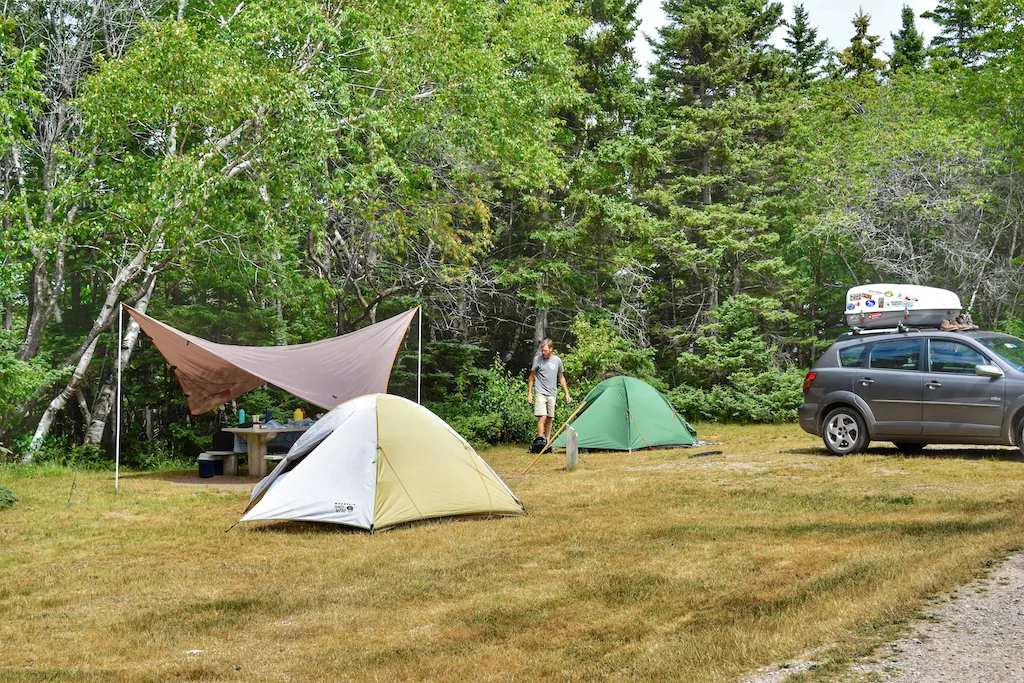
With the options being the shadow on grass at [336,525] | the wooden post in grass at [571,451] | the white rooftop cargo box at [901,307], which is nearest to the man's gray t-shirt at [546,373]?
the wooden post in grass at [571,451]

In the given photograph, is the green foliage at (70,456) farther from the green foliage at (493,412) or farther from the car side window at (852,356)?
the car side window at (852,356)

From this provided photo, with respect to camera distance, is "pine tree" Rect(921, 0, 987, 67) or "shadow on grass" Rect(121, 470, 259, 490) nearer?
"shadow on grass" Rect(121, 470, 259, 490)

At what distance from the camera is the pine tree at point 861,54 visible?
33344mm

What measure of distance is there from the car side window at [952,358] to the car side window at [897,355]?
0.17m

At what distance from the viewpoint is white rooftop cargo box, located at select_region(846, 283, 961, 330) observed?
12258 mm

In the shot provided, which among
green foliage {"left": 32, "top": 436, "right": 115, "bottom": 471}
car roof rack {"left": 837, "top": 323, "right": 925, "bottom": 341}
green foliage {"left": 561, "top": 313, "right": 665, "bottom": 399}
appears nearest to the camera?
car roof rack {"left": 837, "top": 323, "right": 925, "bottom": 341}

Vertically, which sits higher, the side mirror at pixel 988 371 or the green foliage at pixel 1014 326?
the green foliage at pixel 1014 326

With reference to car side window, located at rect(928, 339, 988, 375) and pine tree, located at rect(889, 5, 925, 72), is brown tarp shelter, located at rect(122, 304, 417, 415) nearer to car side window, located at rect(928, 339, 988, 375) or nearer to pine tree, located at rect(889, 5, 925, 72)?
car side window, located at rect(928, 339, 988, 375)

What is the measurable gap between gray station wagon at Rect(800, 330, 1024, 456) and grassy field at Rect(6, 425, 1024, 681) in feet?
3.19

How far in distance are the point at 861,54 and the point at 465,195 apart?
857 inches

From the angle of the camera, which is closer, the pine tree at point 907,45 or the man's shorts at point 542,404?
the man's shorts at point 542,404

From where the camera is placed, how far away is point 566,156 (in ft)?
71.2

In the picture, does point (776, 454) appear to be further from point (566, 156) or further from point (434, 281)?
point (566, 156)

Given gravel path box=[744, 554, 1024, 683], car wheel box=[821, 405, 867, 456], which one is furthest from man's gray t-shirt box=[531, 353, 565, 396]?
gravel path box=[744, 554, 1024, 683]
